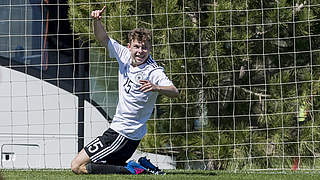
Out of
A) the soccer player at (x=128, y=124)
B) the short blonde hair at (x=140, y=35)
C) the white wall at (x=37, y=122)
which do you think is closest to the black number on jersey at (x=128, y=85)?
the soccer player at (x=128, y=124)

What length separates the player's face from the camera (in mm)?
5148

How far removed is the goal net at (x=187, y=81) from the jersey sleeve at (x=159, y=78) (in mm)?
2389

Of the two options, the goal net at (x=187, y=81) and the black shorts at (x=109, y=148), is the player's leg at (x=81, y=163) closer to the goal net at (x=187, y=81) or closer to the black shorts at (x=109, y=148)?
the black shorts at (x=109, y=148)

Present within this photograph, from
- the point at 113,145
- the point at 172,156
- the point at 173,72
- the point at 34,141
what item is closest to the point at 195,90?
the point at 173,72

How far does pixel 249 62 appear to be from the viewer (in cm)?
788

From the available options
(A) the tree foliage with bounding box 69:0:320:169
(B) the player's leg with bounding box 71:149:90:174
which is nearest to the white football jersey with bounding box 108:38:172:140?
(B) the player's leg with bounding box 71:149:90:174

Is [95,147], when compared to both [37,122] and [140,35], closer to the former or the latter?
[140,35]

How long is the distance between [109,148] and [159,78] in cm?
79

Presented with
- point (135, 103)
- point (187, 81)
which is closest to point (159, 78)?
point (135, 103)

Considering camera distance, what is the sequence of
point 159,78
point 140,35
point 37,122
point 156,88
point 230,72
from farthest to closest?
point 230,72 → point 37,122 → point 140,35 → point 159,78 → point 156,88

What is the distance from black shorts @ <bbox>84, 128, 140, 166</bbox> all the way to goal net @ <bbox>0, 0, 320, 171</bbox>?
2397mm

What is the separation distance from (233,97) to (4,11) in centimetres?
330

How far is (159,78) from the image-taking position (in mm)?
5027

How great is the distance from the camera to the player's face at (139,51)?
515cm
